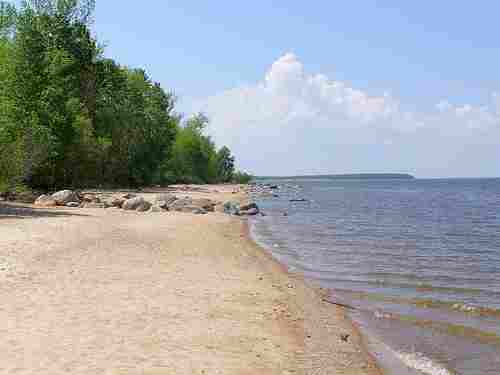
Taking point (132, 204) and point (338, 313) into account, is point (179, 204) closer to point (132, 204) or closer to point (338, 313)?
point (132, 204)

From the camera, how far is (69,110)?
4478cm

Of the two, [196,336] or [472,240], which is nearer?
[196,336]

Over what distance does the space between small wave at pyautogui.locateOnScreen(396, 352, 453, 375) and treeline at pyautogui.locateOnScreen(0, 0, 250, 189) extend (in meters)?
25.7

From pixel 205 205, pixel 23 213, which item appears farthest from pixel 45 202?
pixel 205 205

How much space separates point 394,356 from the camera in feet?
33.3

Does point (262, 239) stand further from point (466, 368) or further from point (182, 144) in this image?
point (182, 144)

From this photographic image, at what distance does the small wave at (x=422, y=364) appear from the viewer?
9.38 m

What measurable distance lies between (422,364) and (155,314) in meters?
4.76

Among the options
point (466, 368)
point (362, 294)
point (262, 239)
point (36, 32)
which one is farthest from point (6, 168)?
point (466, 368)

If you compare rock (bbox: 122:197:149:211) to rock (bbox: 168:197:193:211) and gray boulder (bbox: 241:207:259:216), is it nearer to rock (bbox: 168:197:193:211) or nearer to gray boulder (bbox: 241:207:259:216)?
rock (bbox: 168:197:193:211)

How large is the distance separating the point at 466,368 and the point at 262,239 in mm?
18570

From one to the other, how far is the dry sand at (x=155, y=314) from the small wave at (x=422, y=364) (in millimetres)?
756

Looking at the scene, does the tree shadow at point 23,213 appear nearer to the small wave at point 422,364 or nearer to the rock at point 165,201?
the rock at point 165,201

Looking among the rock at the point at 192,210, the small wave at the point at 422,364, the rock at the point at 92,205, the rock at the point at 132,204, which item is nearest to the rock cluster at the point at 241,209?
the rock at the point at 192,210
